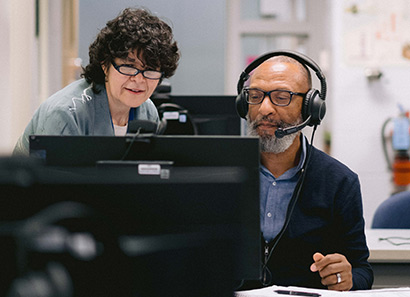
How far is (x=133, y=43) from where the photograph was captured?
1500 millimetres

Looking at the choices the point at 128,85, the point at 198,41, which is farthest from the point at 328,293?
the point at 198,41

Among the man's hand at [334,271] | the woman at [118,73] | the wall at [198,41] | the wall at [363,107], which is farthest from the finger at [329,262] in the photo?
the wall at [198,41]

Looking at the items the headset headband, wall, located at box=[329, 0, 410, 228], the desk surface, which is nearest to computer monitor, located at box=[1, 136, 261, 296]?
the headset headband

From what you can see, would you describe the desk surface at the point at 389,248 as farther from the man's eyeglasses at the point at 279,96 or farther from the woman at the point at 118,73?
the woman at the point at 118,73

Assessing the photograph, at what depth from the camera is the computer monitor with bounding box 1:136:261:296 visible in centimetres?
73

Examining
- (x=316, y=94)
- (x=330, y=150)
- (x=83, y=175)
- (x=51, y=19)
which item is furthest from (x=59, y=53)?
(x=83, y=175)

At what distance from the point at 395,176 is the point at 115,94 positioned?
2.71 m

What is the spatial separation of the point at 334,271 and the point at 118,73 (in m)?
0.89

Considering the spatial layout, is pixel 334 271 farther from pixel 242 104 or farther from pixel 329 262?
pixel 242 104

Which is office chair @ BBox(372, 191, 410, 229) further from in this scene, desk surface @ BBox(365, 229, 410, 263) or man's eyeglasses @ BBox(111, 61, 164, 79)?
man's eyeglasses @ BBox(111, 61, 164, 79)

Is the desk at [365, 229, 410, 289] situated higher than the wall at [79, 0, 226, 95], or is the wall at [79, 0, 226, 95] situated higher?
the wall at [79, 0, 226, 95]

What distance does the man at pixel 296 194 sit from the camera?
1.23 metres

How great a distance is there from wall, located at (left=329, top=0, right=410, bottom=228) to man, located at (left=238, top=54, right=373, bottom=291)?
7.86 ft

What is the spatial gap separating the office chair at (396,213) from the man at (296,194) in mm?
727
